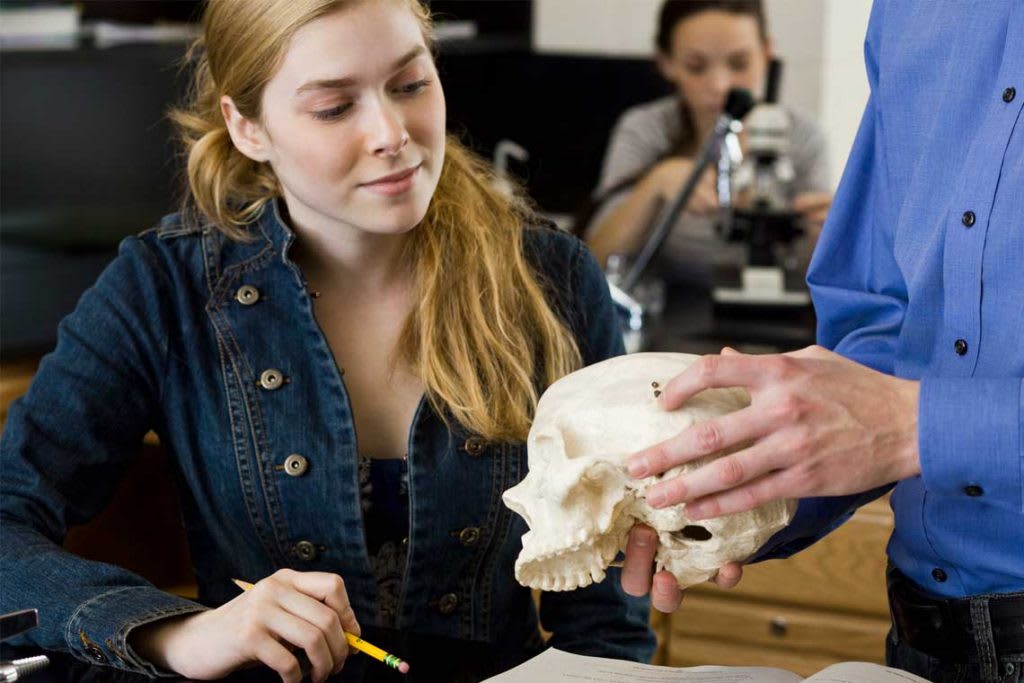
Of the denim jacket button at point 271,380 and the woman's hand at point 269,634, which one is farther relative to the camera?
the denim jacket button at point 271,380

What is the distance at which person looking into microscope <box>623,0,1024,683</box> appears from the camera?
106 centimetres

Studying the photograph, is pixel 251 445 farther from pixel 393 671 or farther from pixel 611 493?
pixel 611 493

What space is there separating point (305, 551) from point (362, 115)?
0.51m

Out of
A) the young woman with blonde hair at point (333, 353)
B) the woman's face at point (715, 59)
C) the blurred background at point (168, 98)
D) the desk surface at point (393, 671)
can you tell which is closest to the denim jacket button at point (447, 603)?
the young woman with blonde hair at point (333, 353)

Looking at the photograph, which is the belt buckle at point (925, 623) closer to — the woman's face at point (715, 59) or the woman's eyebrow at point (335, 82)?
the woman's eyebrow at point (335, 82)

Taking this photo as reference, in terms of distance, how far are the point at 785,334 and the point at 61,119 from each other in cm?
171

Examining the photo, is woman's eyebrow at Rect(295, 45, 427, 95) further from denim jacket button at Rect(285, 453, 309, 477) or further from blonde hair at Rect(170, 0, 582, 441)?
denim jacket button at Rect(285, 453, 309, 477)

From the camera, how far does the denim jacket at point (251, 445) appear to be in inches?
59.6

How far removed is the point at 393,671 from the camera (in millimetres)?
1209

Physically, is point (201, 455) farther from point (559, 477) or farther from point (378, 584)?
point (559, 477)

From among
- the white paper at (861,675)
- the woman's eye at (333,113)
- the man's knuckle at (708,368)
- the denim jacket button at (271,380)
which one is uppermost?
the woman's eye at (333,113)

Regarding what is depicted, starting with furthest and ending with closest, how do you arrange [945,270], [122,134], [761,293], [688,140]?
[688,140]
[122,134]
[761,293]
[945,270]

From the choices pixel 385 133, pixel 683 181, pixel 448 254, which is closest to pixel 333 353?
pixel 448 254

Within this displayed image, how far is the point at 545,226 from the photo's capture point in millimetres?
1728
